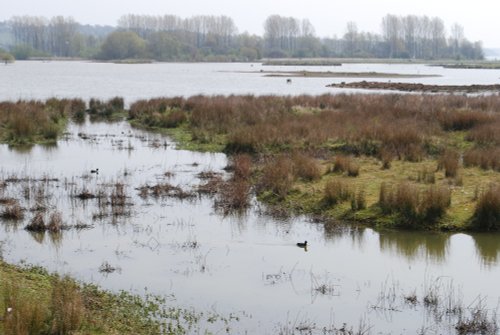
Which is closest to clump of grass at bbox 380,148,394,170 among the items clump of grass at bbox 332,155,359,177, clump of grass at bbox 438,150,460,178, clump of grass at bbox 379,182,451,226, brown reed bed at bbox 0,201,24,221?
clump of grass at bbox 332,155,359,177

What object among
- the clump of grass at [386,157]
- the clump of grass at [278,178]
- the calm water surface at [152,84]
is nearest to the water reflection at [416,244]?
the clump of grass at [278,178]

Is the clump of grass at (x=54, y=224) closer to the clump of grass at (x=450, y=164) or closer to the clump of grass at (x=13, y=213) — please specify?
the clump of grass at (x=13, y=213)

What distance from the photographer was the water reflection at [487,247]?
34.3 feet

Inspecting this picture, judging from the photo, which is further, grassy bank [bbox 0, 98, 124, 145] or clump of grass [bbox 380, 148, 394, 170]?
grassy bank [bbox 0, 98, 124, 145]

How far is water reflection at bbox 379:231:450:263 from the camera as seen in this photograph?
10.7 metres

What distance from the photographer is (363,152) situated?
1839 centimetres

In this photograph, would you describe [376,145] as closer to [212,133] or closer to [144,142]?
[212,133]

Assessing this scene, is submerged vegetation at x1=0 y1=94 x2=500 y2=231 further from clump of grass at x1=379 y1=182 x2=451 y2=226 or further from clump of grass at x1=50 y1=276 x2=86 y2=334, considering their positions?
clump of grass at x1=50 y1=276 x2=86 y2=334

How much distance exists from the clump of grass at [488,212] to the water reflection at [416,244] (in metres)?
0.72

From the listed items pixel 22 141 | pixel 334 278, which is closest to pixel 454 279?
pixel 334 278

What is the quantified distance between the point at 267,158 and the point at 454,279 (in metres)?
9.08

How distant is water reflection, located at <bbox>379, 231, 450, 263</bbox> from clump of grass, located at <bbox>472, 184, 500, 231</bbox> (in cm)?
72

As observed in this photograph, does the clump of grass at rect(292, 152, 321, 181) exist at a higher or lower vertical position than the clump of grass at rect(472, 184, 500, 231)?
higher

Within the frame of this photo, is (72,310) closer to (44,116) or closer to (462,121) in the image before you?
(462,121)
